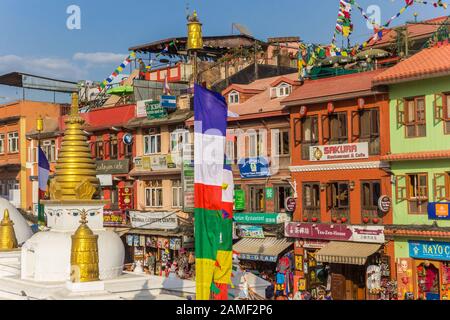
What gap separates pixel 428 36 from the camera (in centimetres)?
4116

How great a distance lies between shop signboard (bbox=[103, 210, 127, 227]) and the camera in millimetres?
51000

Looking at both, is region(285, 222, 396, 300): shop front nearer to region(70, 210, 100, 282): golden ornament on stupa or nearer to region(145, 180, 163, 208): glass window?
region(145, 180, 163, 208): glass window

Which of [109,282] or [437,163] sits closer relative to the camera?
[109,282]

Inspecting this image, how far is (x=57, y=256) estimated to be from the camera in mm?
26469

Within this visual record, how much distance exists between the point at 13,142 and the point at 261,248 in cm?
2988

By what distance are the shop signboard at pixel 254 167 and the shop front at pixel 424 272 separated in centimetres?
973

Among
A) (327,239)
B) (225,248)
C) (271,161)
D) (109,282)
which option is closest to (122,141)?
(271,161)

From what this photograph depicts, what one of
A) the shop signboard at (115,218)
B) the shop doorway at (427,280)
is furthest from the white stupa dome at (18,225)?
the shop doorway at (427,280)

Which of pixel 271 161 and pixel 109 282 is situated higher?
pixel 271 161

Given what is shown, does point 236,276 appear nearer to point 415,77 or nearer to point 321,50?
point 415,77

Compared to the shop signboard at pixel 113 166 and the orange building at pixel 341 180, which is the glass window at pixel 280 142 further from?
the shop signboard at pixel 113 166

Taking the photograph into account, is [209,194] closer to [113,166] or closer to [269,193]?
[269,193]
